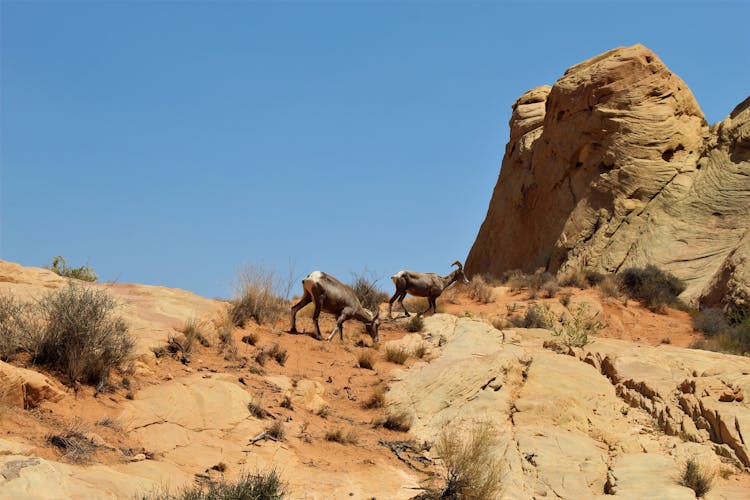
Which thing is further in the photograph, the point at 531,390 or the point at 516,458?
the point at 531,390

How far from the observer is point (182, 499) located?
614cm

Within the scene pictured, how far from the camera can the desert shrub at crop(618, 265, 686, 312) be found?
70.6 feet

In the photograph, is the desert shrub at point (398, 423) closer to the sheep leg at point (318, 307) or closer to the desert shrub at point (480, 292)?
the sheep leg at point (318, 307)

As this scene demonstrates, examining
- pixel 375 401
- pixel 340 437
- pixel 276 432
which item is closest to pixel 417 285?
pixel 375 401

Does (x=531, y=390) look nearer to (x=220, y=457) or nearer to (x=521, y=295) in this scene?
(x=220, y=457)

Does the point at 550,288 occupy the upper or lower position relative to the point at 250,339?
upper

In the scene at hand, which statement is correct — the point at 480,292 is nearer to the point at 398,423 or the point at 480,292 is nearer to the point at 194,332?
the point at 398,423

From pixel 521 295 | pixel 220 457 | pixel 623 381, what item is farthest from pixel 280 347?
pixel 521 295

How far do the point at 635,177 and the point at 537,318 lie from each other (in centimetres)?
1008

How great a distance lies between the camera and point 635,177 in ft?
84.7

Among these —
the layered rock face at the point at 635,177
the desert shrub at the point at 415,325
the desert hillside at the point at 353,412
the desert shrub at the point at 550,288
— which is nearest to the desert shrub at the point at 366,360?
the desert hillside at the point at 353,412

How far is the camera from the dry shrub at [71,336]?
→ 898 centimetres

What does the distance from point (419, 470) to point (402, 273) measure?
33.2 feet

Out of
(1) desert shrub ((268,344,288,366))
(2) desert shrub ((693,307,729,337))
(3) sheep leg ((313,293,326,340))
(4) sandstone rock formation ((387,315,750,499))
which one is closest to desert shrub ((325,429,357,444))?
(4) sandstone rock formation ((387,315,750,499))
